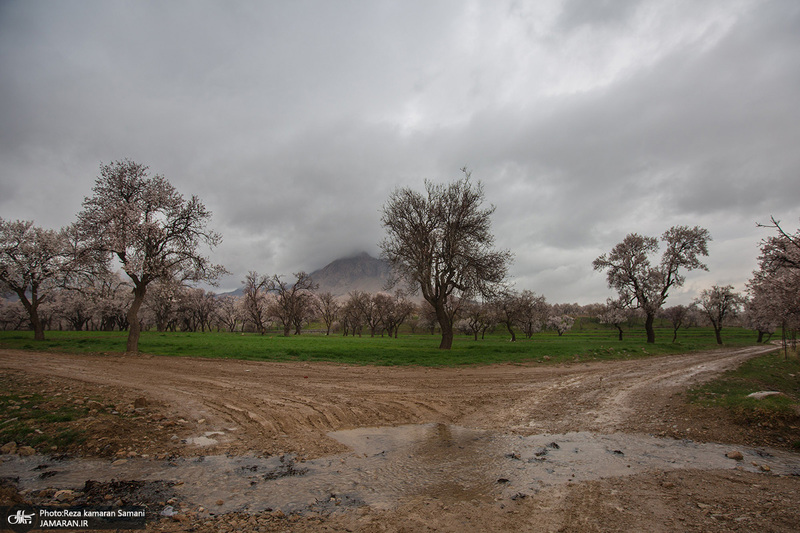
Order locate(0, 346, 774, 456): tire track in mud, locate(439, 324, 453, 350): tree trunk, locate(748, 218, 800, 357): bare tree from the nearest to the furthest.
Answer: locate(0, 346, 774, 456): tire track in mud
locate(748, 218, 800, 357): bare tree
locate(439, 324, 453, 350): tree trunk

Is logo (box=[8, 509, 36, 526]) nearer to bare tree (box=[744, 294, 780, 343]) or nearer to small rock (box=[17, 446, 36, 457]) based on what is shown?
small rock (box=[17, 446, 36, 457])

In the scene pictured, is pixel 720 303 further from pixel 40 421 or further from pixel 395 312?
pixel 40 421

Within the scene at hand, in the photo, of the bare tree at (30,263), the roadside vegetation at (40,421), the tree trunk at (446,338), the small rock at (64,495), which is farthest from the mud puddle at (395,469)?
the bare tree at (30,263)

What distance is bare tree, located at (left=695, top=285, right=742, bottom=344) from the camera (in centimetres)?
5384

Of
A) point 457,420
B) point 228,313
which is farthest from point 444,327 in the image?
point 228,313

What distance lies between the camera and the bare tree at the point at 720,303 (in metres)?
53.8

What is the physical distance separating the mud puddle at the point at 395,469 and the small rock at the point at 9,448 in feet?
0.91

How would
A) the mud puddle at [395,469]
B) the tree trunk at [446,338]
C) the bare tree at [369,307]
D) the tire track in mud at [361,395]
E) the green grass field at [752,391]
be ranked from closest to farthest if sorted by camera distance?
the mud puddle at [395,469] → the green grass field at [752,391] → the tire track in mud at [361,395] → the tree trunk at [446,338] → the bare tree at [369,307]

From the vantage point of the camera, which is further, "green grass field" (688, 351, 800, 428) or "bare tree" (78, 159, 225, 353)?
"bare tree" (78, 159, 225, 353)

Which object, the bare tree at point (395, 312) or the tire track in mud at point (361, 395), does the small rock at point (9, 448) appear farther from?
the bare tree at point (395, 312)

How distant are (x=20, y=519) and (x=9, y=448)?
385cm

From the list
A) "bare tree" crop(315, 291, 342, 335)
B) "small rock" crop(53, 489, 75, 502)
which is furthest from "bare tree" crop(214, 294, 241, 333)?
"small rock" crop(53, 489, 75, 502)

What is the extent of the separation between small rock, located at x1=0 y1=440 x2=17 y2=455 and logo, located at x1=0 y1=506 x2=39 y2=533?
3.41m

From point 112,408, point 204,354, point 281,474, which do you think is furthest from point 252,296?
point 281,474
